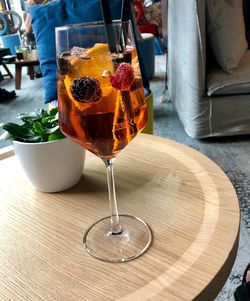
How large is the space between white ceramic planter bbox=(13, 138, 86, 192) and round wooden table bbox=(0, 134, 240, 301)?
0.07ft

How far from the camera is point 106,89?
39 centimetres

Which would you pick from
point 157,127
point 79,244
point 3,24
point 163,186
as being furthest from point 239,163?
point 3,24

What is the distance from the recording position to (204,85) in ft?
5.74

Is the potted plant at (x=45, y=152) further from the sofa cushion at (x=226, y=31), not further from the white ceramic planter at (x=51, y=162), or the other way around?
the sofa cushion at (x=226, y=31)

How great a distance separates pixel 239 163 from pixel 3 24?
4.33m

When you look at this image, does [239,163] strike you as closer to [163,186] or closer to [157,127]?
[157,127]

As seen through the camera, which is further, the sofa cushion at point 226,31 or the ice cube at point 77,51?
the sofa cushion at point 226,31

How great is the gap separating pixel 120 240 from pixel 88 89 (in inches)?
8.4

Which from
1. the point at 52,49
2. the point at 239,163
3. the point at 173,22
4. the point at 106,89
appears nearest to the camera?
the point at 106,89

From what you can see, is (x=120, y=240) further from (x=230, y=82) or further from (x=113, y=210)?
(x=230, y=82)

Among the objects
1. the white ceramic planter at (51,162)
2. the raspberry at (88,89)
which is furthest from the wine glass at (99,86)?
the white ceramic planter at (51,162)

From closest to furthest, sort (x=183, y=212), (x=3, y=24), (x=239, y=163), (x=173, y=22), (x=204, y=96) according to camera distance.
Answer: (x=183, y=212) → (x=239, y=163) → (x=204, y=96) → (x=173, y=22) → (x=3, y=24)

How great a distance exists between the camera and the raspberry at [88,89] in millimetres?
381

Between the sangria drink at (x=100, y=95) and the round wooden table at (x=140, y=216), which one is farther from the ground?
the sangria drink at (x=100, y=95)
